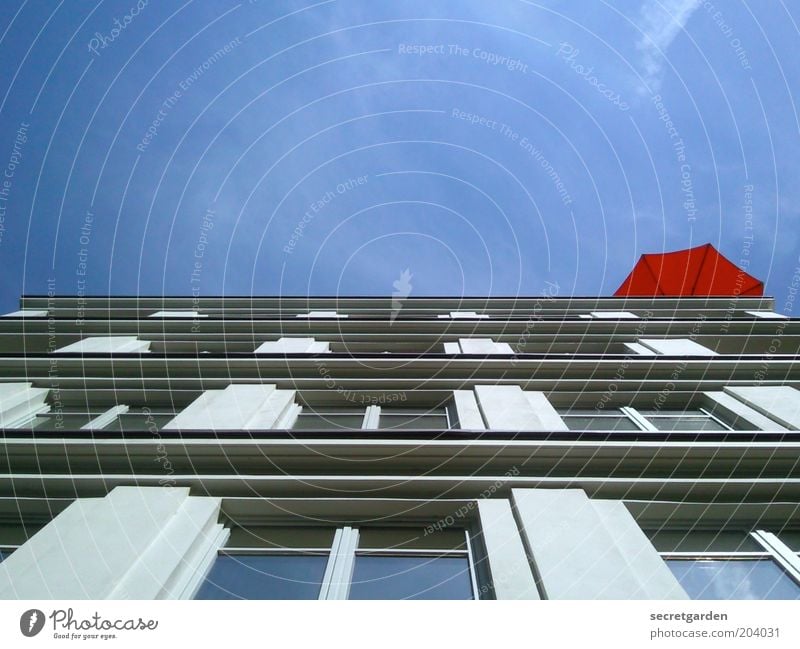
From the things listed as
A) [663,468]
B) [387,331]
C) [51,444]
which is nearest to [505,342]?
[387,331]

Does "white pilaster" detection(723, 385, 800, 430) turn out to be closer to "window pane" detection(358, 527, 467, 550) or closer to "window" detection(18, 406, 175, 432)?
"window pane" detection(358, 527, 467, 550)

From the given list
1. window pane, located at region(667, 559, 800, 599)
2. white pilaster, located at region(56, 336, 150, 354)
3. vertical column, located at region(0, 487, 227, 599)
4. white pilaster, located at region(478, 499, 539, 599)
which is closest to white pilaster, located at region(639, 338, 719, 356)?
window pane, located at region(667, 559, 800, 599)

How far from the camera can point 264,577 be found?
17.9 feet

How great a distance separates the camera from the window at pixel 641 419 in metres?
9.60

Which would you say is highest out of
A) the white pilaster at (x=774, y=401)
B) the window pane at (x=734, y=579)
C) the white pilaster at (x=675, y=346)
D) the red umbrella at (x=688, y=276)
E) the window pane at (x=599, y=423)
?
the red umbrella at (x=688, y=276)

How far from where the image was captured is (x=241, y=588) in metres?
5.29

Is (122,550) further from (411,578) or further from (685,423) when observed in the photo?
(685,423)

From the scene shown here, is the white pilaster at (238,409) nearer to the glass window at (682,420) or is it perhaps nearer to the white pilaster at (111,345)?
the white pilaster at (111,345)

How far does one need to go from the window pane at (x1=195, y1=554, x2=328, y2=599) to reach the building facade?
0.02 m

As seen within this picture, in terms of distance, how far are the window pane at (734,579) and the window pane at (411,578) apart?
2448 millimetres

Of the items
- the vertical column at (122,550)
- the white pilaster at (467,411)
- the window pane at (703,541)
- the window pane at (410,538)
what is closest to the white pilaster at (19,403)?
the vertical column at (122,550)

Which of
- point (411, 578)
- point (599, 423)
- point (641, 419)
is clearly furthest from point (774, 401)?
point (411, 578)

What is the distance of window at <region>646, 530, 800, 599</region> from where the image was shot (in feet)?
17.3

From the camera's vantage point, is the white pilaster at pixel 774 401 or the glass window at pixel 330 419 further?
the glass window at pixel 330 419
